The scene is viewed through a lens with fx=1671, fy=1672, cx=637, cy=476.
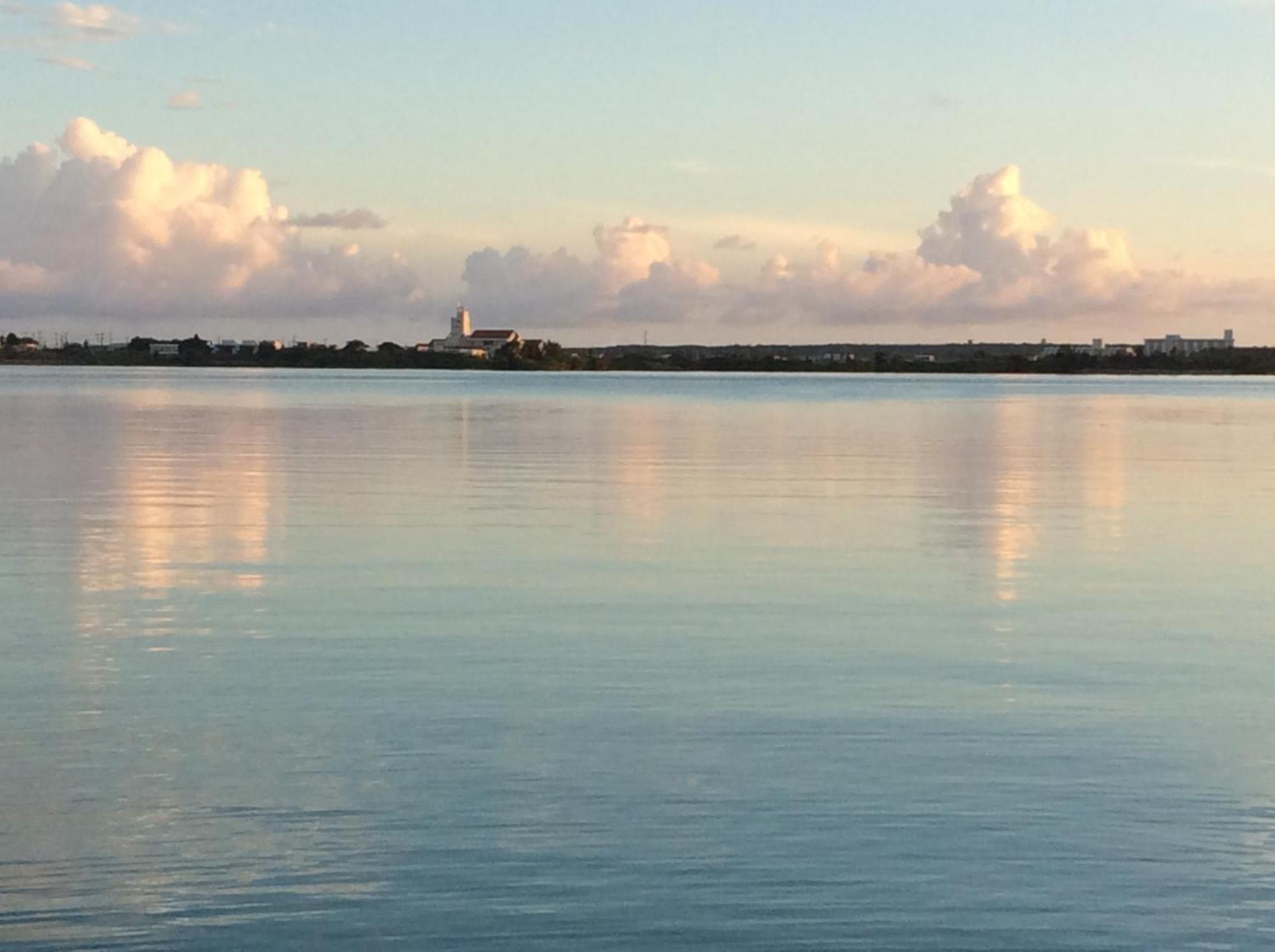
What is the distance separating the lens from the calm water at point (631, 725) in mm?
8109

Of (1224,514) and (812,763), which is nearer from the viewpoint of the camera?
(812,763)

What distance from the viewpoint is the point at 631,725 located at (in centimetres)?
1175

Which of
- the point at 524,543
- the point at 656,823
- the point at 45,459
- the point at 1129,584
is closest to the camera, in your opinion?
the point at 656,823

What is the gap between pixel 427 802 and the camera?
9688 mm

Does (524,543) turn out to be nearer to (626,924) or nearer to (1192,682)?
(1192,682)

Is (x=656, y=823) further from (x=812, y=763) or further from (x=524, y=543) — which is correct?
(x=524, y=543)

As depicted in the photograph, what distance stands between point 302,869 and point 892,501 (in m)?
22.8

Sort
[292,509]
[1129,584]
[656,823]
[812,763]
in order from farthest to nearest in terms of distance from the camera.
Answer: [292,509], [1129,584], [812,763], [656,823]

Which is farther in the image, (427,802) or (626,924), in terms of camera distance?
(427,802)

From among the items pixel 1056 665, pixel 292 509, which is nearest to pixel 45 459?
pixel 292 509

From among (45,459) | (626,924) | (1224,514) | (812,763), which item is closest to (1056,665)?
(812,763)

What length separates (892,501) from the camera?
1195 inches

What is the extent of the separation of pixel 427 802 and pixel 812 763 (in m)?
2.56

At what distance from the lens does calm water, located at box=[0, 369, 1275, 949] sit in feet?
26.6
